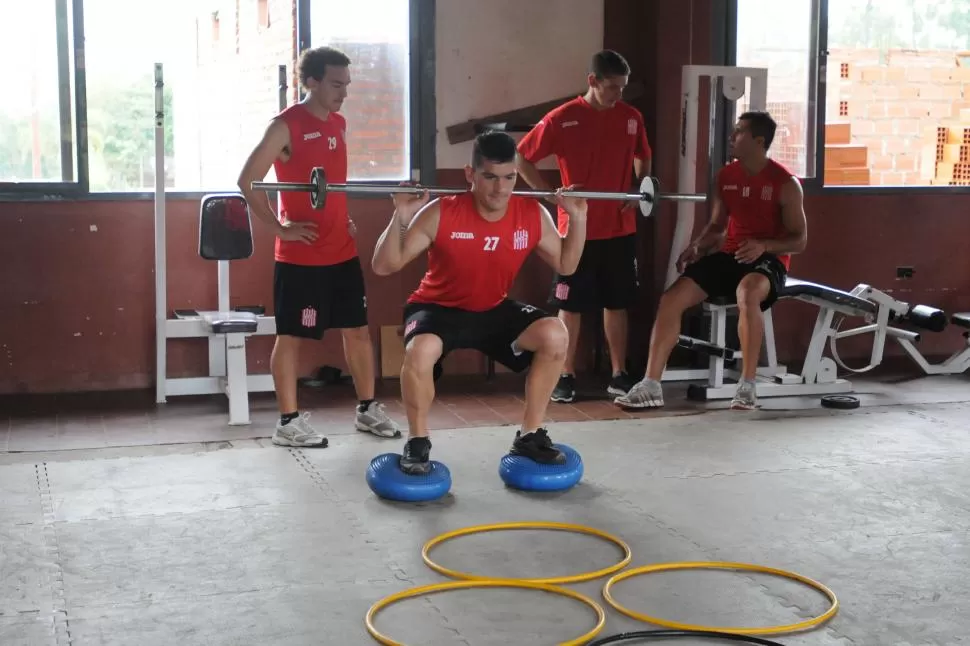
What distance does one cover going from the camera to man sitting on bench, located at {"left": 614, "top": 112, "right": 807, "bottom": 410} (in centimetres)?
521

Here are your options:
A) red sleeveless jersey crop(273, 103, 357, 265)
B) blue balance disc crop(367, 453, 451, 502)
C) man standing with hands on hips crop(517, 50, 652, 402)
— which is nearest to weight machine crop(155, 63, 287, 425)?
red sleeveless jersey crop(273, 103, 357, 265)

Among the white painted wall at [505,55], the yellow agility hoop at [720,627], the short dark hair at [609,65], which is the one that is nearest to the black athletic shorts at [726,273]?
the short dark hair at [609,65]

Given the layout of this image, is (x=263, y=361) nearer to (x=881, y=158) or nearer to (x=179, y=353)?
(x=179, y=353)

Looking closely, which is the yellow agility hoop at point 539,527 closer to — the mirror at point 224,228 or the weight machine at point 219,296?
the weight machine at point 219,296

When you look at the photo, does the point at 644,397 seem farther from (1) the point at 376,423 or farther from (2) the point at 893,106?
(2) the point at 893,106

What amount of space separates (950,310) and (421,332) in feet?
13.2

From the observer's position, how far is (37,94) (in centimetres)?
535

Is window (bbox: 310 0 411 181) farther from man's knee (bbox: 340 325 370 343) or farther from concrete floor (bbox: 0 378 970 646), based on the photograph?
concrete floor (bbox: 0 378 970 646)

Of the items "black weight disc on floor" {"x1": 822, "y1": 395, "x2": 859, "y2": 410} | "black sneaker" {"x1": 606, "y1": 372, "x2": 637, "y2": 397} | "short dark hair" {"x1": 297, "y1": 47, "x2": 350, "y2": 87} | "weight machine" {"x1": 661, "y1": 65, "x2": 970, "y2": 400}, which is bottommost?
"black weight disc on floor" {"x1": 822, "y1": 395, "x2": 859, "y2": 410}

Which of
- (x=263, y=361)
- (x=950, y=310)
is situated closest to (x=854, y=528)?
(x=263, y=361)

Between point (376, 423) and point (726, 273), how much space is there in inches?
70.0

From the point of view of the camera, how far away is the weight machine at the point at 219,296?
5004 mm

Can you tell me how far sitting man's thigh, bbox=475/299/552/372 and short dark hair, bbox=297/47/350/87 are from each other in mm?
1084

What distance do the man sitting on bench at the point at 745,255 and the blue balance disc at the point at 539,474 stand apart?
137cm
